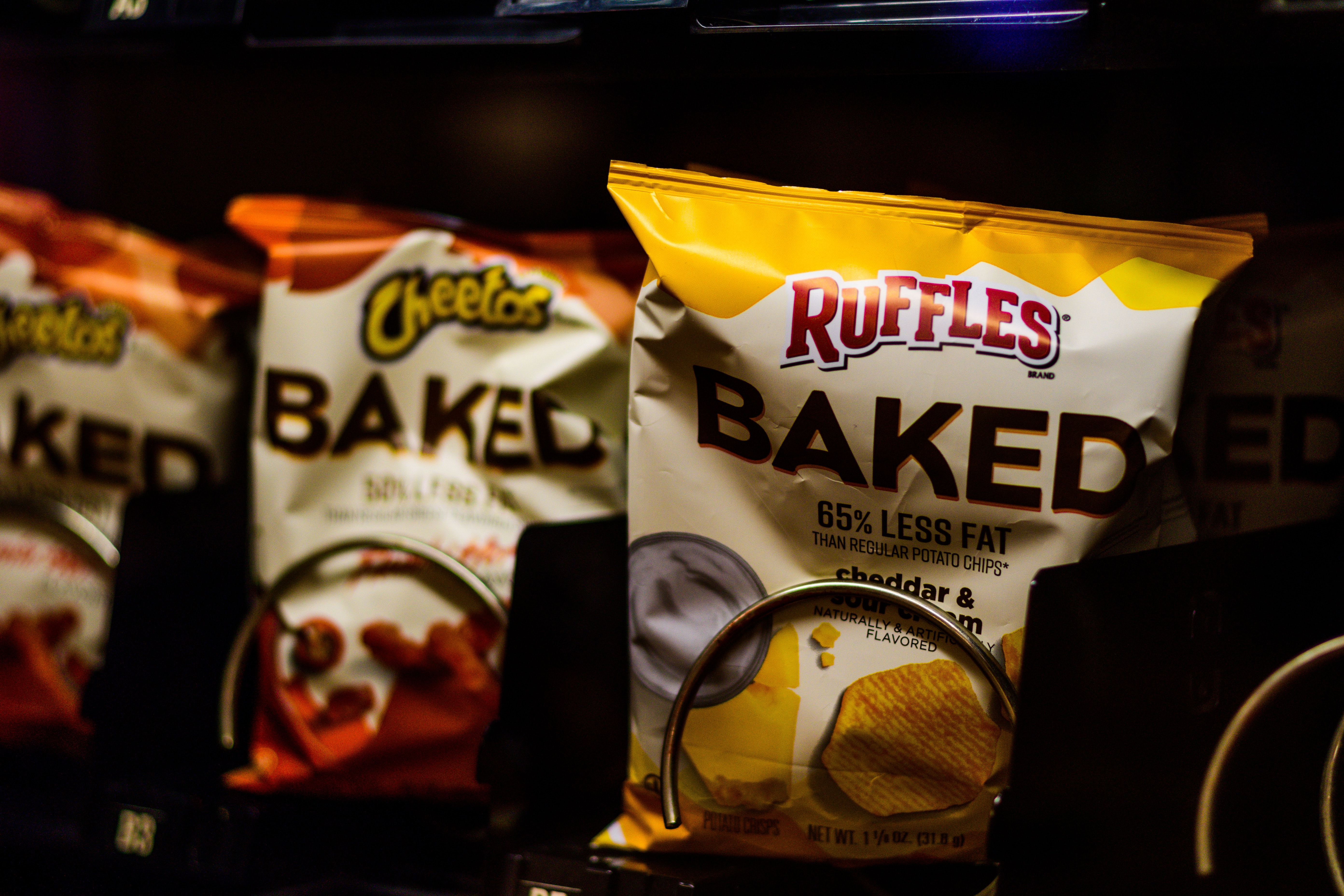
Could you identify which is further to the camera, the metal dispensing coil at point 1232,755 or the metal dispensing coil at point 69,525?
the metal dispensing coil at point 69,525

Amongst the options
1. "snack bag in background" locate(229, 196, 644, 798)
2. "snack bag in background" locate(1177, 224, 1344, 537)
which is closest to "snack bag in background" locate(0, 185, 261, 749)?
"snack bag in background" locate(229, 196, 644, 798)

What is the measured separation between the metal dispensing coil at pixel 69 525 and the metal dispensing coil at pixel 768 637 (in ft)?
1.80

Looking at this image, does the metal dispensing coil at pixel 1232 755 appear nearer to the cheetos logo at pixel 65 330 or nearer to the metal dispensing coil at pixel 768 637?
the metal dispensing coil at pixel 768 637

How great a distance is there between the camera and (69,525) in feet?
2.72

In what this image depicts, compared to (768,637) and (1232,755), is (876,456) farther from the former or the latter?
(1232,755)

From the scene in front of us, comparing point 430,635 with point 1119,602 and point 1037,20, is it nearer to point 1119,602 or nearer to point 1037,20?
point 1119,602

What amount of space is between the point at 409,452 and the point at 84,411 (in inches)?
13.0

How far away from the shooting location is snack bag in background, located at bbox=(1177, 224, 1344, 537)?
638mm

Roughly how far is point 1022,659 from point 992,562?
78 millimetres

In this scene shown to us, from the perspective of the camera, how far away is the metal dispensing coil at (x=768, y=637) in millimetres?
539

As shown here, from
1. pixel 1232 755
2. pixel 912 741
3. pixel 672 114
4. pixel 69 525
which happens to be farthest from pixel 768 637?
pixel 69 525

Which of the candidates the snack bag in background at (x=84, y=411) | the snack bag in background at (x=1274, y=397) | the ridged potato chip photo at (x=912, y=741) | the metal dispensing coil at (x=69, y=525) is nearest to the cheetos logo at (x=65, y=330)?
the snack bag in background at (x=84, y=411)

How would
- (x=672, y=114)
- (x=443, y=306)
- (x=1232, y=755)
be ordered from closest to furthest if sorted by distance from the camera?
1. (x=1232, y=755)
2. (x=443, y=306)
3. (x=672, y=114)

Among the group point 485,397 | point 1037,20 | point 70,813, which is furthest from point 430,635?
point 1037,20
